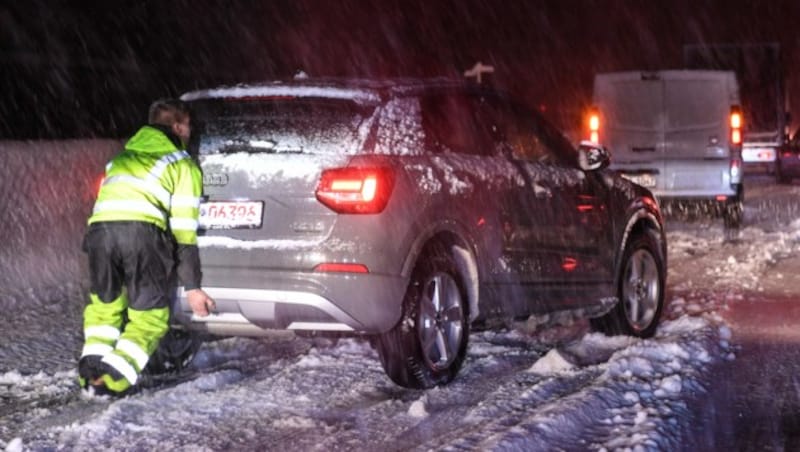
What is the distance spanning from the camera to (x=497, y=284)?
6.57 meters

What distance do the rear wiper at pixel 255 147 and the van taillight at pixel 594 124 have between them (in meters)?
9.89

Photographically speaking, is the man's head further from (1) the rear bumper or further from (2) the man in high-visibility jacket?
(1) the rear bumper

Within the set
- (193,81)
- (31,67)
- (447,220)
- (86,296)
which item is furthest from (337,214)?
(193,81)

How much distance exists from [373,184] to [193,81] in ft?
54.5

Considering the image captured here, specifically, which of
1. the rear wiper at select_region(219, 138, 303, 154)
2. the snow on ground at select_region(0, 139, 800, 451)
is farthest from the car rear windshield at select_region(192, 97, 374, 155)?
the snow on ground at select_region(0, 139, 800, 451)

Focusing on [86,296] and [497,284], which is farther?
[86,296]

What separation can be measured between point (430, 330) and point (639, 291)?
8.36 feet

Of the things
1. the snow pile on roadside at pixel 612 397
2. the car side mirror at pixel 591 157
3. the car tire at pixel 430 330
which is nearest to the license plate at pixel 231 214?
the car tire at pixel 430 330

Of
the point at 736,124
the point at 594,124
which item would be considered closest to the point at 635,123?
the point at 594,124

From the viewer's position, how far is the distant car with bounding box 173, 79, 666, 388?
5680 mm

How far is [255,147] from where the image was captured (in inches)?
236

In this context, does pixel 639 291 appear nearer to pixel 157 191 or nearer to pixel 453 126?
pixel 453 126

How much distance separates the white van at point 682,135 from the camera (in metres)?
14.9

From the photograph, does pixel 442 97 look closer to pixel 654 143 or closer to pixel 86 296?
pixel 86 296
